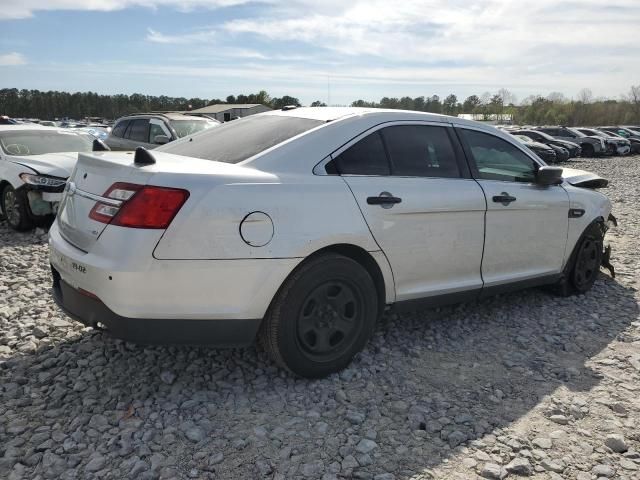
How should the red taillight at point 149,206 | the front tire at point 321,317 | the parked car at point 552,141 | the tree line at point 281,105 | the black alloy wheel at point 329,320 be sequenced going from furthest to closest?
the tree line at point 281,105, the parked car at point 552,141, the black alloy wheel at point 329,320, the front tire at point 321,317, the red taillight at point 149,206

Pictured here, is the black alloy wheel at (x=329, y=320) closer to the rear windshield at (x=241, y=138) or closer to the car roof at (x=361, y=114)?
the rear windshield at (x=241, y=138)

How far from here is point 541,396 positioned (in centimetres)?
320

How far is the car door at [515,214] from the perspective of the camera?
398cm

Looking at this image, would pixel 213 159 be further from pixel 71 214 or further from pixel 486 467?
pixel 486 467

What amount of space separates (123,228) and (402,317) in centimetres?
249

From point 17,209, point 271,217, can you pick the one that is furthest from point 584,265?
point 17,209

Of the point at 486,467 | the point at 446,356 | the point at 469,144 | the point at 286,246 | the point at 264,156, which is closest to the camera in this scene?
the point at 486,467

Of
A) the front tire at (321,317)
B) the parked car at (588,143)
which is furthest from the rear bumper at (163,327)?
the parked car at (588,143)

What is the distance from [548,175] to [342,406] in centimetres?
253

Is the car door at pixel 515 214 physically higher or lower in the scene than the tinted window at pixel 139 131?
lower

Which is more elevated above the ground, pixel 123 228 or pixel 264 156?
pixel 264 156

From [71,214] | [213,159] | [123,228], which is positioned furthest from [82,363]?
[213,159]

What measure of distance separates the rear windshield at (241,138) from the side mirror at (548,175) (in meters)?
1.96

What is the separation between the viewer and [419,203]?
3.46m
